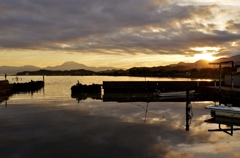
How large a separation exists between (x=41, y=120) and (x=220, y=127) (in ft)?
55.0

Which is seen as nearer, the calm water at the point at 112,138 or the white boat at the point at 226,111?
the calm water at the point at 112,138

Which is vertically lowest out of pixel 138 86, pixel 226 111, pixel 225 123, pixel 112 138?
pixel 225 123

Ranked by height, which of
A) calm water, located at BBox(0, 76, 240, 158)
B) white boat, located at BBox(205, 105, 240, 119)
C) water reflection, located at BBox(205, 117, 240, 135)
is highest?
white boat, located at BBox(205, 105, 240, 119)

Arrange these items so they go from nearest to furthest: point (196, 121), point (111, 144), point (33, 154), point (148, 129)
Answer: point (33, 154)
point (111, 144)
point (148, 129)
point (196, 121)

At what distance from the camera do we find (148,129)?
19.8 metres

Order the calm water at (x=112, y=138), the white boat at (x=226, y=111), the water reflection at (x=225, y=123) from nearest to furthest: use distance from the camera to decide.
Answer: the calm water at (x=112, y=138)
the water reflection at (x=225, y=123)
the white boat at (x=226, y=111)

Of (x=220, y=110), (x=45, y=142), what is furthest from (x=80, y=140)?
(x=220, y=110)

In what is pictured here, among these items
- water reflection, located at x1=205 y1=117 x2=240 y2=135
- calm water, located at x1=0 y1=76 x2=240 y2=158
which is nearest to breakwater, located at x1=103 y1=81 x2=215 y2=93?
calm water, located at x1=0 y1=76 x2=240 y2=158

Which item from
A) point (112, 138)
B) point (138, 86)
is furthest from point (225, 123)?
point (138, 86)

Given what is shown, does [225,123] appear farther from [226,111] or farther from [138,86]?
[138,86]

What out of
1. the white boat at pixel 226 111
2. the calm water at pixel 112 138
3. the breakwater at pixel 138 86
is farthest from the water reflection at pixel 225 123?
the breakwater at pixel 138 86

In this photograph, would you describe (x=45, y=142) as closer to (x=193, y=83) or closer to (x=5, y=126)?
(x=5, y=126)

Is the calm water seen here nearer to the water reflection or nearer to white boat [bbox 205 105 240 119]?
the water reflection

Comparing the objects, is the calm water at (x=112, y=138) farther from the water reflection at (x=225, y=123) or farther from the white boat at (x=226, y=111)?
the white boat at (x=226, y=111)
